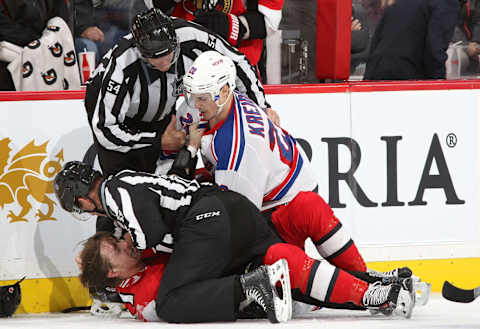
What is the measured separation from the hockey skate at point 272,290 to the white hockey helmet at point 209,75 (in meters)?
0.78

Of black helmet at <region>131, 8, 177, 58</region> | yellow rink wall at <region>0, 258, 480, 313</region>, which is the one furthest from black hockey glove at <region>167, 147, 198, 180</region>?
yellow rink wall at <region>0, 258, 480, 313</region>

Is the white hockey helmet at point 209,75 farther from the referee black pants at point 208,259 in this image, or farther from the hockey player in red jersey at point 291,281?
the hockey player in red jersey at point 291,281

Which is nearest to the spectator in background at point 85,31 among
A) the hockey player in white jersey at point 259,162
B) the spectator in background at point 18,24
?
the spectator in background at point 18,24

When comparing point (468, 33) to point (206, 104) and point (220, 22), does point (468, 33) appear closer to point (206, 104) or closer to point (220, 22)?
point (220, 22)

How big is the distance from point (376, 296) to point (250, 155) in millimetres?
779

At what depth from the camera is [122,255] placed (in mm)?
3385

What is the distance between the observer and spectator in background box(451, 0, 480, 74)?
4.95 meters

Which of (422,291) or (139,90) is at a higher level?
(139,90)

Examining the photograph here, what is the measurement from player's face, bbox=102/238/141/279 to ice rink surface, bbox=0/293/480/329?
23cm

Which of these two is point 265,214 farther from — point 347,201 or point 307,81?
point 307,81

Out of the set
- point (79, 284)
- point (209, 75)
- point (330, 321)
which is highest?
point (209, 75)

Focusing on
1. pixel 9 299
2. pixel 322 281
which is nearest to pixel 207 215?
pixel 322 281

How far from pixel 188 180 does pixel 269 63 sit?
1554mm

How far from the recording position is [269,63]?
4.72 meters
